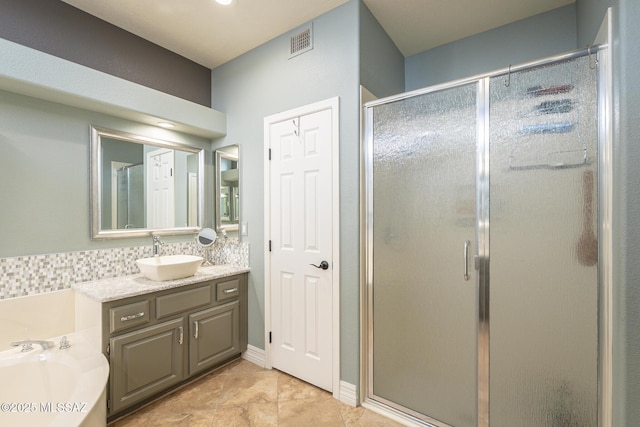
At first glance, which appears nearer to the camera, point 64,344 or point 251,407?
point 64,344

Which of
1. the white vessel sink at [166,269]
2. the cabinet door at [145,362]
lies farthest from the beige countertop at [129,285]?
the cabinet door at [145,362]

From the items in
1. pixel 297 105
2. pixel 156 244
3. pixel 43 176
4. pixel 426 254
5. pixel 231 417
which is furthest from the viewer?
pixel 156 244

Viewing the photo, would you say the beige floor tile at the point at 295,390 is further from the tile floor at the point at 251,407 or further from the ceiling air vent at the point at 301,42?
the ceiling air vent at the point at 301,42

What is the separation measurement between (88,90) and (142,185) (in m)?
0.83

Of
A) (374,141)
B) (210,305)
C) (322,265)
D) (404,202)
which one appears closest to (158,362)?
(210,305)

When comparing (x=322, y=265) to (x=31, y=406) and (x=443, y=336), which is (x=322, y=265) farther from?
(x=31, y=406)

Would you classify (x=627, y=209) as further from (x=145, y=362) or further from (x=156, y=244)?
(x=156, y=244)

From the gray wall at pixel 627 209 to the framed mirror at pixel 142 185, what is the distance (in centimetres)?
307

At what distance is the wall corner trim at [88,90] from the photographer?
1780mm

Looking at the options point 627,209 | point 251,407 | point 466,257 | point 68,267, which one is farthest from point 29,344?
point 627,209

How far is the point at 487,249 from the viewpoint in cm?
165

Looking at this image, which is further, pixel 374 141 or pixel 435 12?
pixel 435 12

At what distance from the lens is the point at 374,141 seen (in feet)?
6.80

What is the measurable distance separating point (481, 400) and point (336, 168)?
1690mm
